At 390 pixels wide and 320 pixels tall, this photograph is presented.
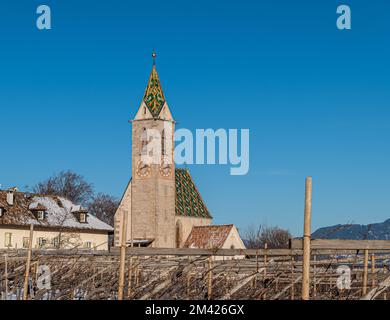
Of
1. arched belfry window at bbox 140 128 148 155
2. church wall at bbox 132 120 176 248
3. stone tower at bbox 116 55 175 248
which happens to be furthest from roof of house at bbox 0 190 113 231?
arched belfry window at bbox 140 128 148 155

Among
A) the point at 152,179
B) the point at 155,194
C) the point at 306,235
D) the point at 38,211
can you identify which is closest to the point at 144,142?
the point at 152,179

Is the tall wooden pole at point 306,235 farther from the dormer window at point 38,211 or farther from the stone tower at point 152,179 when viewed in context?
the stone tower at point 152,179

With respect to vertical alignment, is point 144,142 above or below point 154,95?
below

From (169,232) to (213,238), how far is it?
4.30 metres

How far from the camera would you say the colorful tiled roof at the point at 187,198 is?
230 ft

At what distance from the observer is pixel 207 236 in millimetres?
68188

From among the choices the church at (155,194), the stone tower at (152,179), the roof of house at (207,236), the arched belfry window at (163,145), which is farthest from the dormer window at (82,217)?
the roof of house at (207,236)

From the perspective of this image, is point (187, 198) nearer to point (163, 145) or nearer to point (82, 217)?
point (163, 145)

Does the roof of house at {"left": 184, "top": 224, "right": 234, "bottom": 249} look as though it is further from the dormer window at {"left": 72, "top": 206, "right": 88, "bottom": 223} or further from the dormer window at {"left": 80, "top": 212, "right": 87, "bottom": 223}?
the dormer window at {"left": 72, "top": 206, "right": 88, "bottom": 223}

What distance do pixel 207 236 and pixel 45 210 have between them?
15680 millimetres
